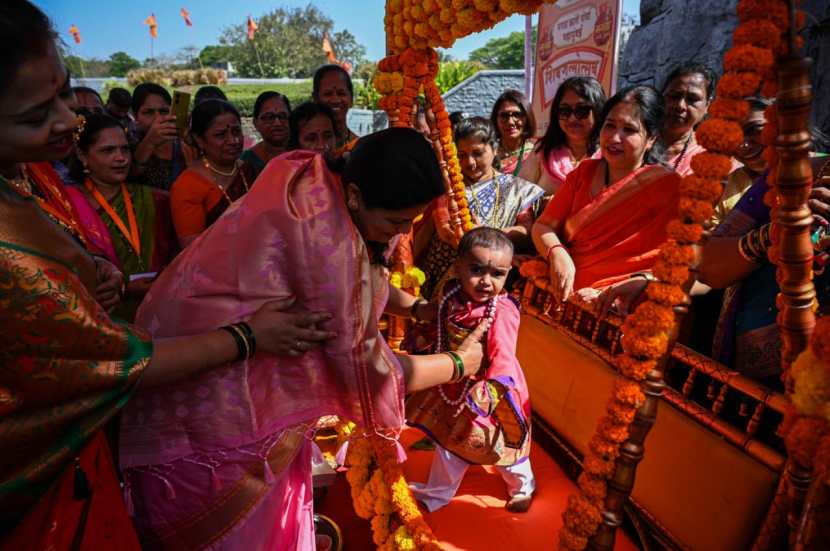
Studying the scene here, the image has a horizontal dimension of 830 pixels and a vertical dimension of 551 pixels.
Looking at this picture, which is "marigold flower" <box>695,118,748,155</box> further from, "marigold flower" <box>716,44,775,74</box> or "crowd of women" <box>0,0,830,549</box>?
"crowd of women" <box>0,0,830,549</box>

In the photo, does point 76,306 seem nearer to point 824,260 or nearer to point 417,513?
point 417,513

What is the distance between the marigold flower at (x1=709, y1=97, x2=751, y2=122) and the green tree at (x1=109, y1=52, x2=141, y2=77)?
5480cm

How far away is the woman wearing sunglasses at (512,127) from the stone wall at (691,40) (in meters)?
4.69

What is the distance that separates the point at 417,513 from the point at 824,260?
1627 millimetres

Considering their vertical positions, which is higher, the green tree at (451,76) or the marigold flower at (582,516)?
the green tree at (451,76)

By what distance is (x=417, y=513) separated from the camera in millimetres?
1970

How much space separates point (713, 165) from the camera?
1212 millimetres

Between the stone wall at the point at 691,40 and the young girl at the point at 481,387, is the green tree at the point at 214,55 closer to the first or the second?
the stone wall at the point at 691,40

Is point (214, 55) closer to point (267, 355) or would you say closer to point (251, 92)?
point (251, 92)

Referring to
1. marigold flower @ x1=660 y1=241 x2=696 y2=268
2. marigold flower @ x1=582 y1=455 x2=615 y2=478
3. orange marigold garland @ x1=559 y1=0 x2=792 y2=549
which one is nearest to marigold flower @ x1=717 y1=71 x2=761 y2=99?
orange marigold garland @ x1=559 y1=0 x2=792 y2=549

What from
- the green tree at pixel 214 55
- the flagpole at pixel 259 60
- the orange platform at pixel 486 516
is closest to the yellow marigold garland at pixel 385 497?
the orange platform at pixel 486 516

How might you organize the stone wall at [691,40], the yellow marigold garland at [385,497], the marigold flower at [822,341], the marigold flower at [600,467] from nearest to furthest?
the marigold flower at [822,341] → the marigold flower at [600,467] → the yellow marigold garland at [385,497] → the stone wall at [691,40]

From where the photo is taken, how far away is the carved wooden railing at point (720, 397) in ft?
5.08

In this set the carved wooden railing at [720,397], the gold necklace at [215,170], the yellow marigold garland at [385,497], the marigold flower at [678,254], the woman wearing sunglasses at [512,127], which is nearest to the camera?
the marigold flower at [678,254]
